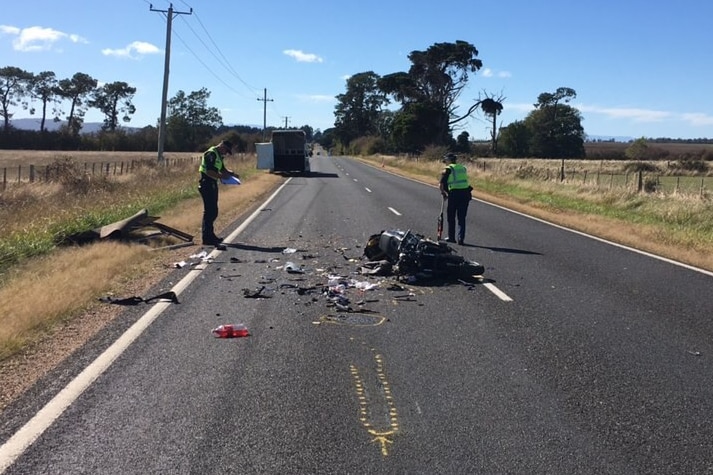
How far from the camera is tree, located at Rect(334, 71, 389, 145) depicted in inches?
5896

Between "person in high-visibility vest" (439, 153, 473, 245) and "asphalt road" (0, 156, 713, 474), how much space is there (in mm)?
4083

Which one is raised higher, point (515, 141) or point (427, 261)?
point (515, 141)

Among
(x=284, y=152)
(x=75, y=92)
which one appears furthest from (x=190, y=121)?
(x=284, y=152)

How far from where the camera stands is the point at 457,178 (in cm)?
1395

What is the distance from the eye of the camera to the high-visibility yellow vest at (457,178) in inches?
545

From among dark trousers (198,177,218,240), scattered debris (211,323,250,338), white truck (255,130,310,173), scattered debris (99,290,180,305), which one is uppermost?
white truck (255,130,310,173)

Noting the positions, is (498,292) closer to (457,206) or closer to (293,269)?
(293,269)

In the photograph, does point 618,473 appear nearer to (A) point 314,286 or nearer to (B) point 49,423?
(B) point 49,423

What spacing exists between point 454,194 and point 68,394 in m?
10.0

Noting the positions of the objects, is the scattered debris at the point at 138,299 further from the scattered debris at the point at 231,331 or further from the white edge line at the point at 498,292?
the white edge line at the point at 498,292

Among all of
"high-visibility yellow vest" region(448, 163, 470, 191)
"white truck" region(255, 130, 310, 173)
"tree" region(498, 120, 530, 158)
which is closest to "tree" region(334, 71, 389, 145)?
"tree" region(498, 120, 530, 158)

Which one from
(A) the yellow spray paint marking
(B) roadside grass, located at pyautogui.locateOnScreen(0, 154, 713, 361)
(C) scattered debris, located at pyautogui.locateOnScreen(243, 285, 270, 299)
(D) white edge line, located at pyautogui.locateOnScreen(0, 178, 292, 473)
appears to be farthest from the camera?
(C) scattered debris, located at pyautogui.locateOnScreen(243, 285, 270, 299)

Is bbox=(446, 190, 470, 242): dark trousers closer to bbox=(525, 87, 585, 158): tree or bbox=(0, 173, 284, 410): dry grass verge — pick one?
bbox=(0, 173, 284, 410): dry grass verge

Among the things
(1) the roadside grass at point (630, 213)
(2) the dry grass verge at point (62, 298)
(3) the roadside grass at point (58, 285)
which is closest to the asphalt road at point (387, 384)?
(2) the dry grass verge at point (62, 298)
